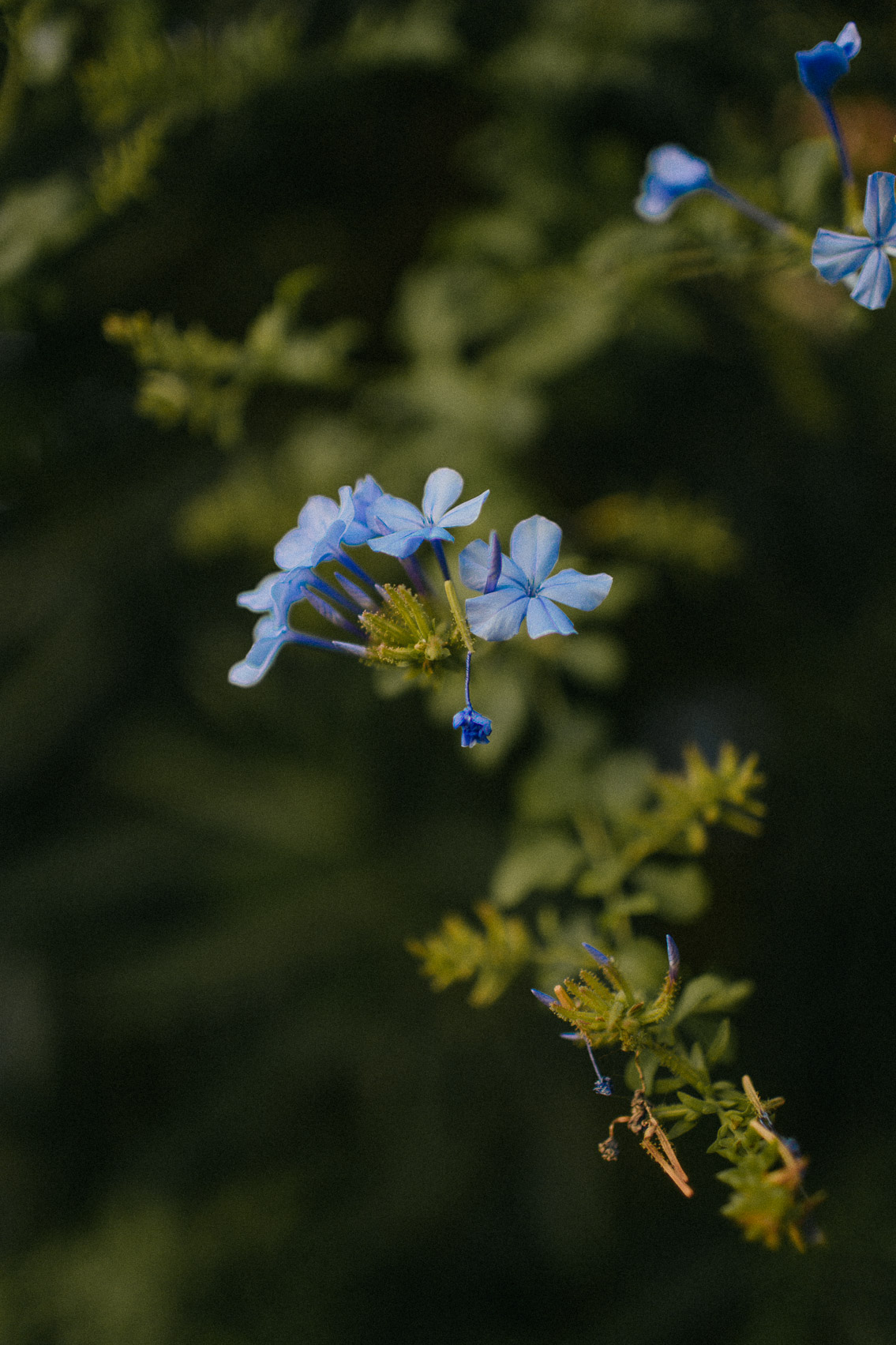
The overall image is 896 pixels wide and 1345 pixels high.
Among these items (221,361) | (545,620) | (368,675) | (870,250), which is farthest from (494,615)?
(368,675)

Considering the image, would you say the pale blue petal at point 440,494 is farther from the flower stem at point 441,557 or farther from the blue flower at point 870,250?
the blue flower at point 870,250

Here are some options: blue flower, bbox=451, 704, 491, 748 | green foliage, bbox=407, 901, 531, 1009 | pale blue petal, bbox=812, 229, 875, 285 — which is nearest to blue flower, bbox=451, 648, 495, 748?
blue flower, bbox=451, 704, 491, 748

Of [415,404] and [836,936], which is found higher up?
[415,404]

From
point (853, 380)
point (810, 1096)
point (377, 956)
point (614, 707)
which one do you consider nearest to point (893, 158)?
point (853, 380)

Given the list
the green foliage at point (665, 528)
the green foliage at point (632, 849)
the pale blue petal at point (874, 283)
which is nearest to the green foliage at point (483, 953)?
the green foliage at point (632, 849)

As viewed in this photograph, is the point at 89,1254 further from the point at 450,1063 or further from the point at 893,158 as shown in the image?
the point at 893,158

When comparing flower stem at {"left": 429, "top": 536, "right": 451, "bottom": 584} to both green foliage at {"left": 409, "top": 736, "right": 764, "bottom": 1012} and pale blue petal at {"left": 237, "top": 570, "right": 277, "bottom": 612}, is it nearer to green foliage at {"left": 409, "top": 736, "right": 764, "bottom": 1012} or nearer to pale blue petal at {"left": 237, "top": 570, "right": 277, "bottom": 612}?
pale blue petal at {"left": 237, "top": 570, "right": 277, "bottom": 612}

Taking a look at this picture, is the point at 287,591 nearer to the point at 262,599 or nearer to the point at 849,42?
the point at 262,599
